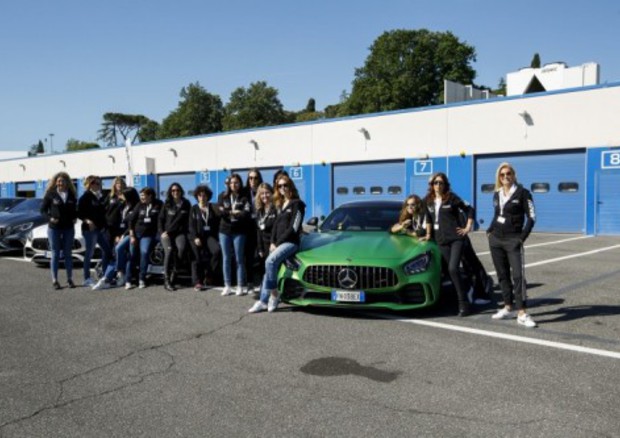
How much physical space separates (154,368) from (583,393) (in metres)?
3.29

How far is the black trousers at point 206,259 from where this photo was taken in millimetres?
7945

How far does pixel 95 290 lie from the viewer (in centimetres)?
808

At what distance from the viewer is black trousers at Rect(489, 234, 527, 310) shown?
5.73 metres

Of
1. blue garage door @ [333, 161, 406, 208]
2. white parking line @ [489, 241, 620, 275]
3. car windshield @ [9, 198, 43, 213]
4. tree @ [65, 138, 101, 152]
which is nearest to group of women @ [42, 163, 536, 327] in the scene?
white parking line @ [489, 241, 620, 275]

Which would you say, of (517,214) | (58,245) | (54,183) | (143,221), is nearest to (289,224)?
(517,214)

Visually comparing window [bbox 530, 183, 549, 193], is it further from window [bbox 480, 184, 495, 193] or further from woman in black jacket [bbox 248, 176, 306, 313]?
woman in black jacket [bbox 248, 176, 306, 313]

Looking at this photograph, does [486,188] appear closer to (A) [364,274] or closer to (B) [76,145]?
(A) [364,274]

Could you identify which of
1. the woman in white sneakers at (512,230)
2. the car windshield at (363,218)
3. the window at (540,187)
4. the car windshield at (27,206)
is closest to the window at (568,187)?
the window at (540,187)

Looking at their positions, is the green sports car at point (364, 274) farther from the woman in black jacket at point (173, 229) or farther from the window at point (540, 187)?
the window at point (540, 187)

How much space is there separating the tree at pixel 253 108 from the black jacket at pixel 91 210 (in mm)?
63288

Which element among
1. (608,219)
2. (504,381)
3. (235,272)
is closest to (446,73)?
(608,219)

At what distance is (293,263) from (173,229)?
2436mm

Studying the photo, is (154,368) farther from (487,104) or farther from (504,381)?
(487,104)

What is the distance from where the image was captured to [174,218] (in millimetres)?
7973
